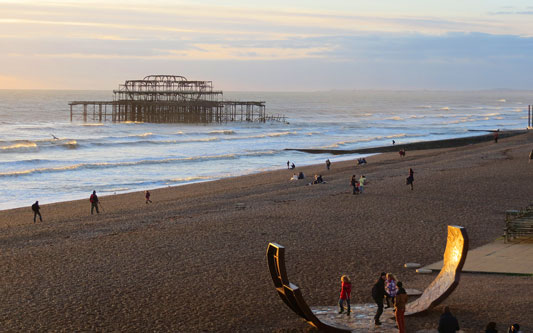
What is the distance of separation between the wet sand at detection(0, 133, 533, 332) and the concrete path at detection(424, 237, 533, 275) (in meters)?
0.44

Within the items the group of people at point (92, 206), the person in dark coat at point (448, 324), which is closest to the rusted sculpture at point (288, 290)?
the person in dark coat at point (448, 324)

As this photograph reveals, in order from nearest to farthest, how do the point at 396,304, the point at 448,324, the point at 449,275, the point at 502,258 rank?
the point at 448,324, the point at 396,304, the point at 449,275, the point at 502,258

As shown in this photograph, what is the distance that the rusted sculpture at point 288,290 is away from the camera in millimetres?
9055

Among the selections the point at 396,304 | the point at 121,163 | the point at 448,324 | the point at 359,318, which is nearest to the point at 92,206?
the point at 359,318

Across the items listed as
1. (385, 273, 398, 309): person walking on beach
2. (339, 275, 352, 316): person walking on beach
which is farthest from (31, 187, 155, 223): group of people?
(385, 273, 398, 309): person walking on beach

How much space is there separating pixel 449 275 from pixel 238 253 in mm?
6232

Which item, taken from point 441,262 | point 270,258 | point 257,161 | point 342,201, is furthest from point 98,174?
point 270,258

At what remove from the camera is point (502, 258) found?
556 inches

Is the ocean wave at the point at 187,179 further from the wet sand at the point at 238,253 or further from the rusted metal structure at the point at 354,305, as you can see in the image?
the rusted metal structure at the point at 354,305

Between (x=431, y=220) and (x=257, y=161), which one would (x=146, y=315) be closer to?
(x=431, y=220)

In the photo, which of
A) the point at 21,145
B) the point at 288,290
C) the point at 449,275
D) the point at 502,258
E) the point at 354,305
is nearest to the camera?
the point at 288,290

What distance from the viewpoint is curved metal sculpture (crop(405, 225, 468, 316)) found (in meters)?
9.93

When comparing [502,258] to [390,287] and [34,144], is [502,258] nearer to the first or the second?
[390,287]

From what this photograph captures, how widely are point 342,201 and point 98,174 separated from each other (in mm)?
19759
